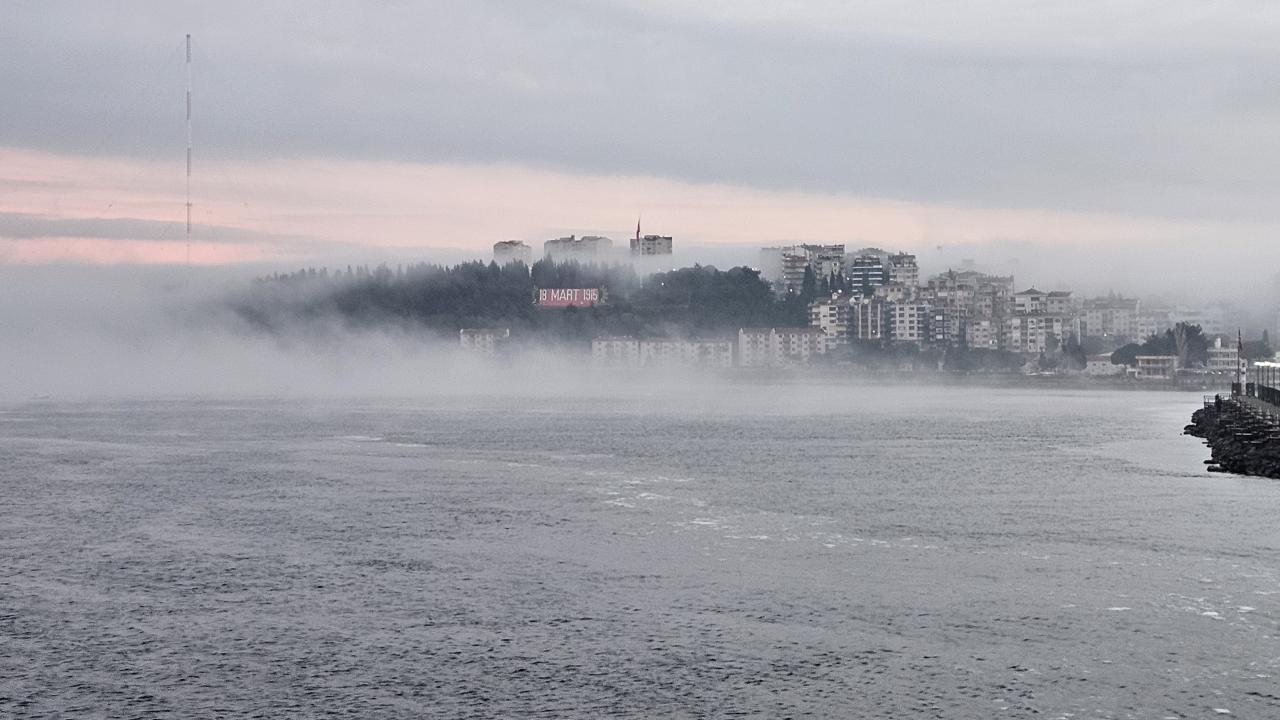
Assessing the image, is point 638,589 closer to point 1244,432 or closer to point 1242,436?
point 1242,436

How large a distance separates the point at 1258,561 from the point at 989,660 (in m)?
10.9

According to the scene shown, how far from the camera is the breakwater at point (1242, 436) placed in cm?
4953

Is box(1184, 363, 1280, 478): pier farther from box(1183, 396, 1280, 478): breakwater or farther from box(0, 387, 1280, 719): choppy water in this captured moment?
box(0, 387, 1280, 719): choppy water

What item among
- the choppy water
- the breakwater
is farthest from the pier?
the choppy water

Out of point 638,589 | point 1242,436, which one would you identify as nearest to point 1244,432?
point 1242,436

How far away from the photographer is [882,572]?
27.8 metres

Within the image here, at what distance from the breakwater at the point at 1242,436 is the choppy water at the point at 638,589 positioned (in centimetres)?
199

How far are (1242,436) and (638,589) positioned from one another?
127ft

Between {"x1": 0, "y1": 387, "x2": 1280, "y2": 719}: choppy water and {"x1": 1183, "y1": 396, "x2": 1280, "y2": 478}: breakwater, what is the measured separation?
1985mm

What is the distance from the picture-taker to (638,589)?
2630 centimetres

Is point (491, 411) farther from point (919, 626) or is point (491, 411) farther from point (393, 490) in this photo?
point (919, 626)

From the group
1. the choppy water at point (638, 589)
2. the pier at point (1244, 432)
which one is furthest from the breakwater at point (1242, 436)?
the choppy water at point (638, 589)

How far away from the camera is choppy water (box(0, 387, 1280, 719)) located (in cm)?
1891

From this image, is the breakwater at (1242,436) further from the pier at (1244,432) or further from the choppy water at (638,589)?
the choppy water at (638,589)
